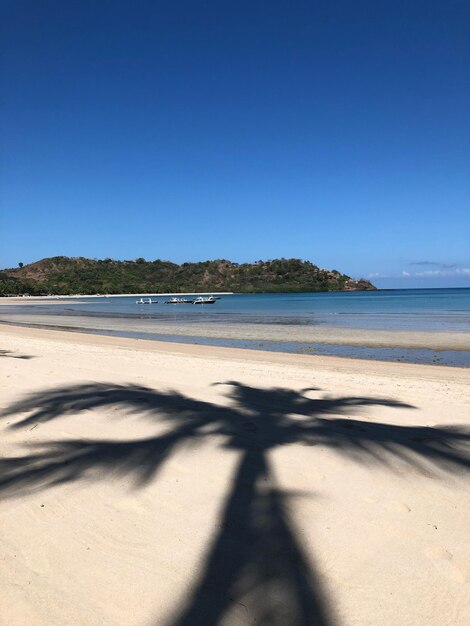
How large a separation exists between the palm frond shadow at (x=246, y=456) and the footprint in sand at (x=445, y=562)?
744mm

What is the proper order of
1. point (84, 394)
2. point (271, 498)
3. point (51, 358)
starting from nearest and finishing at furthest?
point (271, 498) < point (84, 394) < point (51, 358)

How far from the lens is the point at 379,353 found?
15.5 metres

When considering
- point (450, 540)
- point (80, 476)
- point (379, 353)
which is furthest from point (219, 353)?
point (450, 540)

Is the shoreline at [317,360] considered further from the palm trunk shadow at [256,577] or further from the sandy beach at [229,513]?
the palm trunk shadow at [256,577]

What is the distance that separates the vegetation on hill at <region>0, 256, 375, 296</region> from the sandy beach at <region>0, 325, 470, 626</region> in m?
134

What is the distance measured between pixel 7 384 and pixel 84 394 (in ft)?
5.21

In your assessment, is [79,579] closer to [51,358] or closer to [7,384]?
[7,384]

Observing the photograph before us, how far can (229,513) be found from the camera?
10.6 feet

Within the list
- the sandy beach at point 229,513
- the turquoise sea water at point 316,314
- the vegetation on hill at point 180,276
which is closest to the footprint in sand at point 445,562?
the sandy beach at point 229,513

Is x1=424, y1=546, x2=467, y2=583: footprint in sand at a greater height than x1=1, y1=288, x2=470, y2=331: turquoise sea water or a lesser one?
greater

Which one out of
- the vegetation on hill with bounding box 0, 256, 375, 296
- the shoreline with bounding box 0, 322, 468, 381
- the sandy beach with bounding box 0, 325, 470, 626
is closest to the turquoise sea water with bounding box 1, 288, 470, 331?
the shoreline with bounding box 0, 322, 468, 381

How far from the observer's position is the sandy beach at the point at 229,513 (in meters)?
2.33

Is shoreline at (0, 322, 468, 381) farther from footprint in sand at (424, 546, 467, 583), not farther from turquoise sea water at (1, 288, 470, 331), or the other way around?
turquoise sea water at (1, 288, 470, 331)

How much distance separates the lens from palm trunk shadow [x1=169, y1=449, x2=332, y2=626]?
88.0 inches
